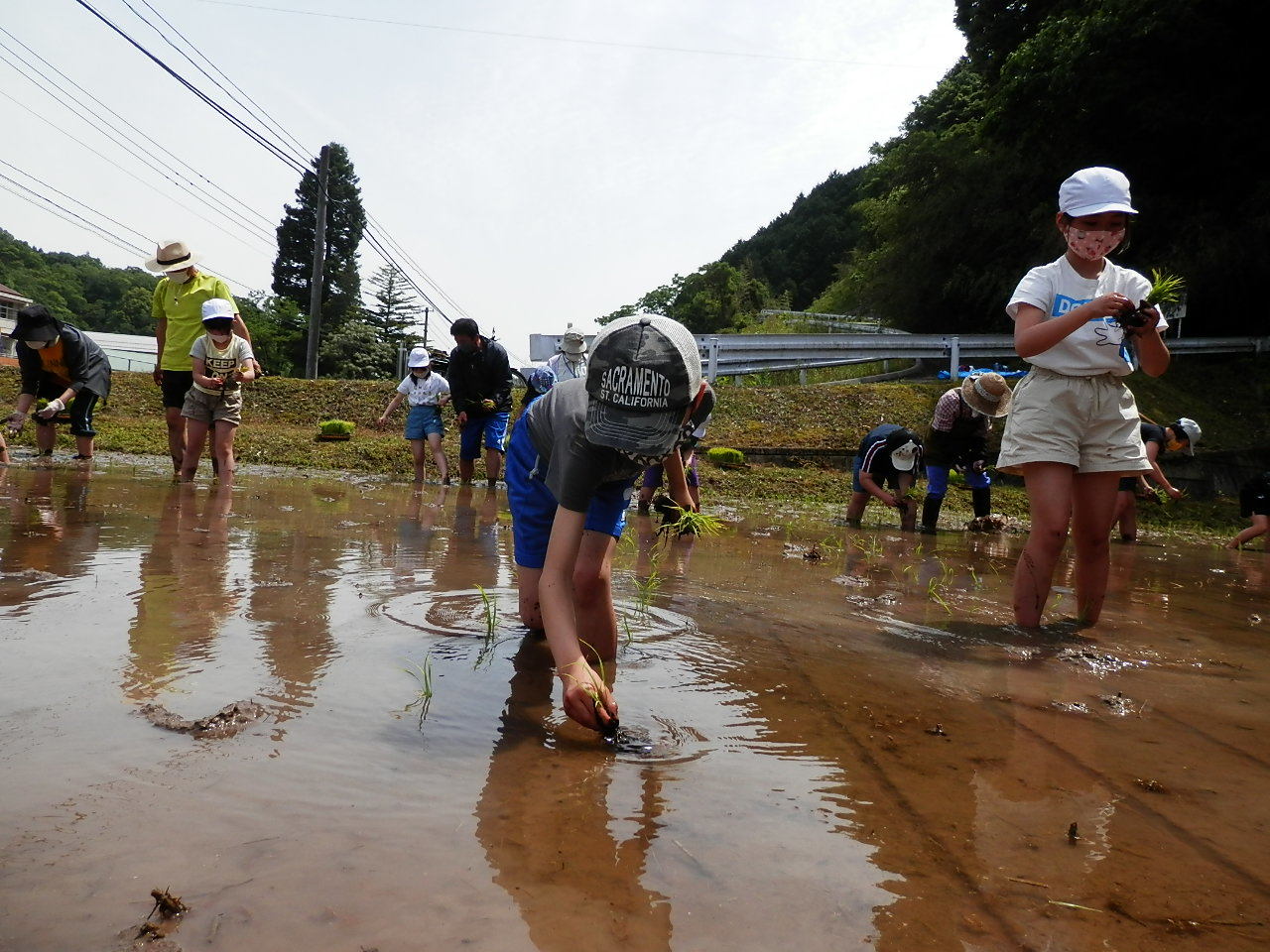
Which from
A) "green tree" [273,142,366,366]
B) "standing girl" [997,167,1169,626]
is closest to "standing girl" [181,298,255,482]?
"standing girl" [997,167,1169,626]

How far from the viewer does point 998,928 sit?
1522 millimetres

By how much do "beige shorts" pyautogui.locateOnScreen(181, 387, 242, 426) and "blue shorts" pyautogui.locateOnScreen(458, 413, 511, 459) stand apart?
2668mm

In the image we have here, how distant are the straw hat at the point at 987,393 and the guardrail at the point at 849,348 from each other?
8311 mm

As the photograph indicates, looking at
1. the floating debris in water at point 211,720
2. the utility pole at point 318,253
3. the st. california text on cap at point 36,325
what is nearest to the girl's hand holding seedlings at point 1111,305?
the floating debris in water at point 211,720

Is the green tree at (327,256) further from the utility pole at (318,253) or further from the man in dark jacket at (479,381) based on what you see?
the man in dark jacket at (479,381)

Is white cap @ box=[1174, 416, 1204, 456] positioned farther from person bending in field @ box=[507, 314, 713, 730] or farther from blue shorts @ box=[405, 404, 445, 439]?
person bending in field @ box=[507, 314, 713, 730]

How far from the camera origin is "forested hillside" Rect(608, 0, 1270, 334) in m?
17.8

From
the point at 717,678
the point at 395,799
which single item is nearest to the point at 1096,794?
the point at 717,678

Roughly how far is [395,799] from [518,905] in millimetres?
467

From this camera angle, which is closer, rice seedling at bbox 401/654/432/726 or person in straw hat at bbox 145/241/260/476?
rice seedling at bbox 401/654/432/726

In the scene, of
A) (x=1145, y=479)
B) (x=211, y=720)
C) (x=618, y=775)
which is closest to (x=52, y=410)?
(x=211, y=720)

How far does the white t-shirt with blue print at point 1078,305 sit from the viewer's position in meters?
3.75

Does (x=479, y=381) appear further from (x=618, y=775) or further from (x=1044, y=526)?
(x=618, y=775)

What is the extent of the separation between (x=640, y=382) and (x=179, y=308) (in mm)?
6841
